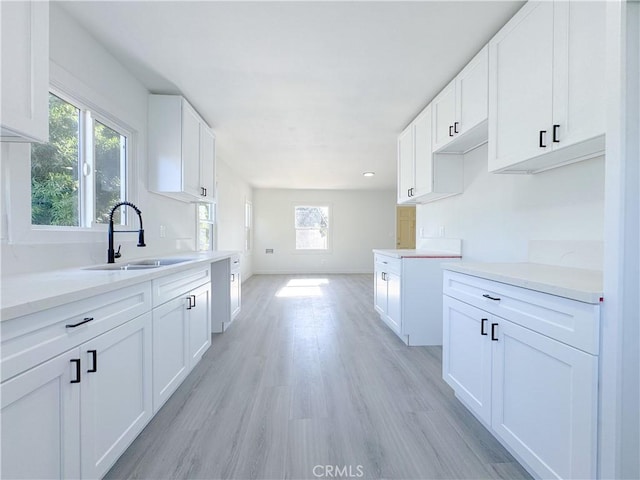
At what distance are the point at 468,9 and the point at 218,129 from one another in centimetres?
289

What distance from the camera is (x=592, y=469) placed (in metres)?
0.97

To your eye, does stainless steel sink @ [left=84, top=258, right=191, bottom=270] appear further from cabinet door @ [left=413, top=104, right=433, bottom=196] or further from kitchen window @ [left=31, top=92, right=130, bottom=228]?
cabinet door @ [left=413, top=104, right=433, bottom=196]

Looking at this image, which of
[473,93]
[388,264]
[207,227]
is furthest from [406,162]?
[207,227]

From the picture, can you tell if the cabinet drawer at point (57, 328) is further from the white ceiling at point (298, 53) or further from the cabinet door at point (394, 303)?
the cabinet door at point (394, 303)

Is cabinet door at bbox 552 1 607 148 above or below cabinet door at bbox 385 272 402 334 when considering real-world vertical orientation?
above

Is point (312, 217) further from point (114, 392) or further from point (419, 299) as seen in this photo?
point (114, 392)

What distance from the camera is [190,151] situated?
9.53ft

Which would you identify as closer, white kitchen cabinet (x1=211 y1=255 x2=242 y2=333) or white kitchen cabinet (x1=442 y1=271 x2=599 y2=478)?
white kitchen cabinet (x1=442 y1=271 x2=599 y2=478)

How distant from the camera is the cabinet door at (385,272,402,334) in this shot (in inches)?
116

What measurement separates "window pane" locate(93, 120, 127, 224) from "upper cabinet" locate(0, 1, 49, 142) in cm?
100

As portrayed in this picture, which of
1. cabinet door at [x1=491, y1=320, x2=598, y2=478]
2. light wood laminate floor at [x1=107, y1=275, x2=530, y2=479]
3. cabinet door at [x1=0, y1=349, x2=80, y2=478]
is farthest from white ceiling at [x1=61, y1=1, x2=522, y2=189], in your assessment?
light wood laminate floor at [x1=107, y1=275, x2=530, y2=479]

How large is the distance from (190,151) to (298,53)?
1.44 metres

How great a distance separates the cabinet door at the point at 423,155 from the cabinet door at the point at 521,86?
0.98 meters

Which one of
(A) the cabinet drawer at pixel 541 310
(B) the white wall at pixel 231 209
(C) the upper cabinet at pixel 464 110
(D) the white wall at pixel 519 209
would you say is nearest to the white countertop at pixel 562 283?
(A) the cabinet drawer at pixel 541 310
